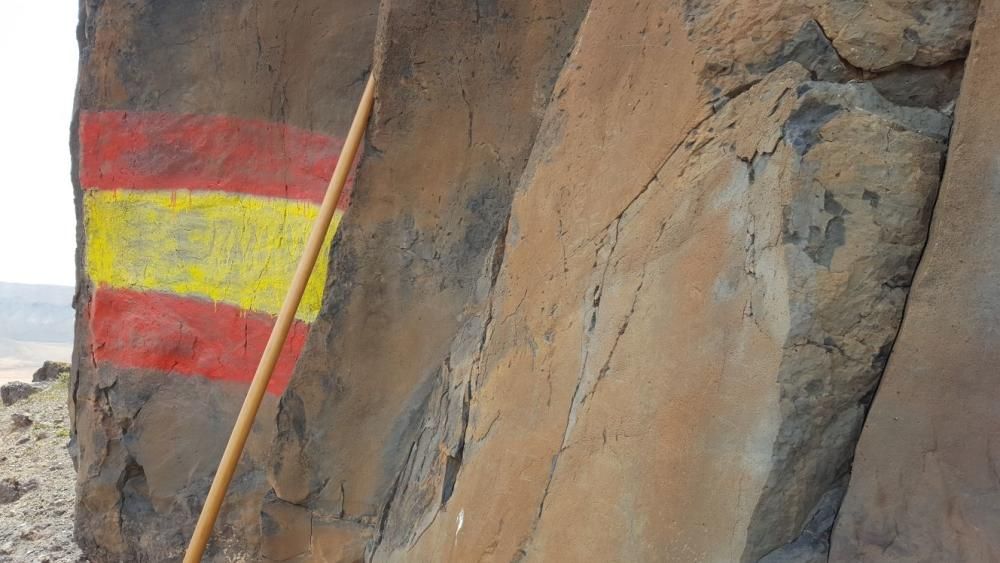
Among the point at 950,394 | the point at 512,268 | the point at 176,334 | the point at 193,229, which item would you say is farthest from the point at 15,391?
the point at 950,394

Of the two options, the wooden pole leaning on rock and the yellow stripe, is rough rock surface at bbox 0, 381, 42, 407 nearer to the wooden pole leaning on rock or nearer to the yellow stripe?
the yellow stripe

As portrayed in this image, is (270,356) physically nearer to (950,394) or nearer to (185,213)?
(185,213)

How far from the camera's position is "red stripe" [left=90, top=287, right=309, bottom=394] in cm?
296

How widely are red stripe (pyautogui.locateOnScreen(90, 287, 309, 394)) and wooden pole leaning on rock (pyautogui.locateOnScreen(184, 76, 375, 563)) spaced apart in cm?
53

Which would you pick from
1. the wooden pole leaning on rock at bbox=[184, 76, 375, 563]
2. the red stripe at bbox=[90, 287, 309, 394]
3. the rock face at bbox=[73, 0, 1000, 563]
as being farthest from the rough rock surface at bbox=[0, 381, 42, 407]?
the wooden pole leaning on rock at bbox=[184, 76, 375, 563]

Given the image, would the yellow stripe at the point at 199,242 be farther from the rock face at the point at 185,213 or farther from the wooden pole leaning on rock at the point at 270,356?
the wooden pole leaning on rock at the point at 270,356

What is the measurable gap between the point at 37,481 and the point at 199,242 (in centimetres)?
199

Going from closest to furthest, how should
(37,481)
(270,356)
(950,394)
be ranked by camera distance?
1. (950,394)
2. (270,356)
3. (37,481)

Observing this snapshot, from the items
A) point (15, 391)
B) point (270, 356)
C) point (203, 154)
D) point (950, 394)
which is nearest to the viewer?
point (950, 394)

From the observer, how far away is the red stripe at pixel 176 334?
2.96 metres

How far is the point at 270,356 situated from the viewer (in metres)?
2.41

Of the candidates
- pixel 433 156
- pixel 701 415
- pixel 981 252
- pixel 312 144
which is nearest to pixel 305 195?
pixel 312 144

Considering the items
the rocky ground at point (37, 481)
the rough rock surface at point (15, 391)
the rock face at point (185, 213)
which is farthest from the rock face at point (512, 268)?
the rough rock surface at point (15, 391)

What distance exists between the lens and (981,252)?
1.08 m
